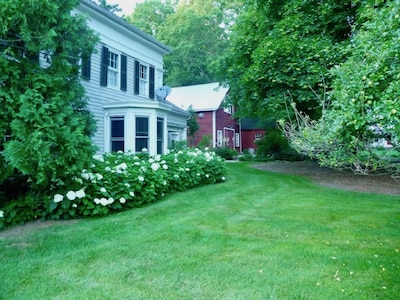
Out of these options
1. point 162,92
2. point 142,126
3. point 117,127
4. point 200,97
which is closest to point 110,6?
point 200,97

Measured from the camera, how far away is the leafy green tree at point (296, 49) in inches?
341

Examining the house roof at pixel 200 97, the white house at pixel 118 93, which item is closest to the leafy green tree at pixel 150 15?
the house roof at pixel 200 97

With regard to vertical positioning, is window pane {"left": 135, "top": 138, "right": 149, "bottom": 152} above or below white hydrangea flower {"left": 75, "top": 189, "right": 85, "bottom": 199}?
above

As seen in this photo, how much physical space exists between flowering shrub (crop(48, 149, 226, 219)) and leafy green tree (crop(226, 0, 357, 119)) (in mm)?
3816

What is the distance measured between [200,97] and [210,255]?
2173 cm

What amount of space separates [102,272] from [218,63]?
11.9 meters

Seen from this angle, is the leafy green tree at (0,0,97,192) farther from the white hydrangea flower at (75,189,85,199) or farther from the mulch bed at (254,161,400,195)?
the mulch bed at (254,161,400,195)

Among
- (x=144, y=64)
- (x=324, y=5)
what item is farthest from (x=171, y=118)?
(x=324, y=5)

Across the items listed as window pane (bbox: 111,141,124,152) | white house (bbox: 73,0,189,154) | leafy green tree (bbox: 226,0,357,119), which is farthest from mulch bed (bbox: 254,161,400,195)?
window pane (bbox: 111,141,124,152)

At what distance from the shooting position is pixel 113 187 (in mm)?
5402

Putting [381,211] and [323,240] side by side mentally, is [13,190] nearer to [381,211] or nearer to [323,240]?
[323,240]

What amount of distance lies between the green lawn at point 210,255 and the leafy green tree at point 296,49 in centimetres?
442

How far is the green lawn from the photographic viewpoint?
270cm

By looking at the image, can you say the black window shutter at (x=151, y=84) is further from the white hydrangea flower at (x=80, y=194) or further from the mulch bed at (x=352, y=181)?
the white hydrangea flower at (x=80, y=194)
